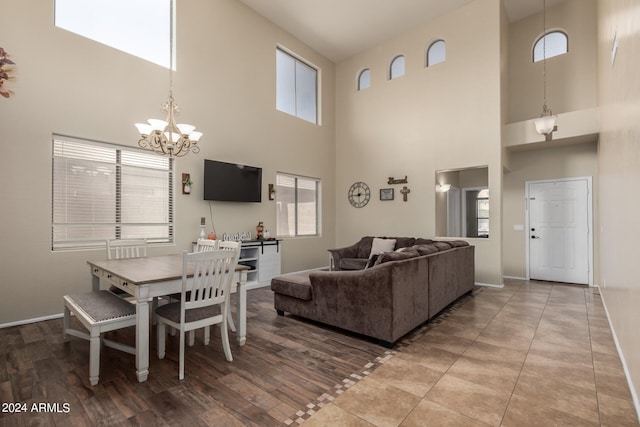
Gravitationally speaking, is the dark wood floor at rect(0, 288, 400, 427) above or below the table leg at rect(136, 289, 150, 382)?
below

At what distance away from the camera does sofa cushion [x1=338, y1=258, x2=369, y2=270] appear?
601cm

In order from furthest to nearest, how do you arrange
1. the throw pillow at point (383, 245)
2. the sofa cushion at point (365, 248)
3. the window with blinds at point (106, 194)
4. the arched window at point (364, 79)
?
the arched window at point (364, 79) → the sofa cushion at point (365, 248) → the throw pillow at point (383, 245) → the window with blinds at point (106, 194)

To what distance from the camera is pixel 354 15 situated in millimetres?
6234

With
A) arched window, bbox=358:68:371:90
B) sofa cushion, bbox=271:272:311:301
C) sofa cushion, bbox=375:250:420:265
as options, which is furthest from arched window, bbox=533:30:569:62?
sofa cushion, bbox=271:272:311:301

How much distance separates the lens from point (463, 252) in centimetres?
469

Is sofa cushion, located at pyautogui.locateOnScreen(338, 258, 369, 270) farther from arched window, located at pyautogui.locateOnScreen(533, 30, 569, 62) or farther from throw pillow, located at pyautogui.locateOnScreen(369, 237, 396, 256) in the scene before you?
arched window, located at pyautogui.locateOnScreen(533, 30, 569, 62)

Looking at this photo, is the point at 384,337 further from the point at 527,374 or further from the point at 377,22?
the point at 377,22

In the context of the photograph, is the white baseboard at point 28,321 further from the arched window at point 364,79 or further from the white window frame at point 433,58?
the white window frame at point 433,58

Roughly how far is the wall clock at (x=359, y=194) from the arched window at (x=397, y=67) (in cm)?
255

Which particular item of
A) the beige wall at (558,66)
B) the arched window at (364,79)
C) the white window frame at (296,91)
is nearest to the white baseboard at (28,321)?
the white window frame at (296,91)

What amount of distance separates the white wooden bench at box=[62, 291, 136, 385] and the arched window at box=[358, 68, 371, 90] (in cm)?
682

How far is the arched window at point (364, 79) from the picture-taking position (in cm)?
755

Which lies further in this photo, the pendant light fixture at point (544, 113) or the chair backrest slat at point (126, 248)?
the pendant light fixture at point (544, 113)

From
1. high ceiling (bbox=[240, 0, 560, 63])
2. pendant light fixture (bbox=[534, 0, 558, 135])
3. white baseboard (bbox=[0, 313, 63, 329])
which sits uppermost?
high ceiling (bbox=[240, 0, 560, 63])
